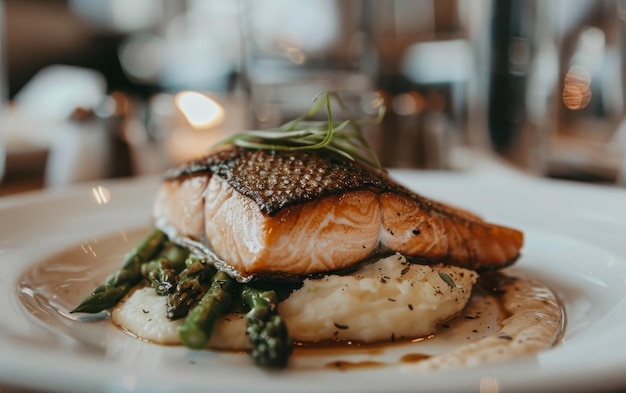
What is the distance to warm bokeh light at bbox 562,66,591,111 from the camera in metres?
4.33

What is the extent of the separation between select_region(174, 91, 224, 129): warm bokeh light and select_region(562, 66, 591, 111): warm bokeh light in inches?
98.5

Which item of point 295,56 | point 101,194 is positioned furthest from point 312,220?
point 295,56

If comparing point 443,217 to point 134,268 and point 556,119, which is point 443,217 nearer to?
point 134,268

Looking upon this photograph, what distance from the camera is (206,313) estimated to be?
1865 millimetres

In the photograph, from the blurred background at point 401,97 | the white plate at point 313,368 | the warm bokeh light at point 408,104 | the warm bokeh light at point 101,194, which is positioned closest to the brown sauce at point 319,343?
the white plate at point 313,368

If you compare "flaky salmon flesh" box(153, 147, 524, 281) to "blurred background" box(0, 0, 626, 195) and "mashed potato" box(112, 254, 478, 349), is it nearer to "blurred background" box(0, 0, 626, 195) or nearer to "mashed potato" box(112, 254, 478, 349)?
"mashed potato" box(112, 254, 478, 349)

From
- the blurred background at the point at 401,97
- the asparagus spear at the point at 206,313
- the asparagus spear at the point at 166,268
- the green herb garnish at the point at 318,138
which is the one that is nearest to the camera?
the asparagus spear at the point at 206,313

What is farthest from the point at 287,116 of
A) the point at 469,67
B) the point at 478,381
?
the point at 478,381

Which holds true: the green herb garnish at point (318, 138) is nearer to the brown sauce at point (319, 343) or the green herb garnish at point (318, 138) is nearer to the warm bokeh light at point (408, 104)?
the brown sauce at point (319, 343)

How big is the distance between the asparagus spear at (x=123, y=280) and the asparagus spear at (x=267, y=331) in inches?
21.0

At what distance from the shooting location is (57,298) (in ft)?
7.37

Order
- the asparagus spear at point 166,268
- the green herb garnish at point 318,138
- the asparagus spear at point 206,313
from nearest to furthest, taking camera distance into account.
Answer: the asparagus spear at point 206,313 → the asparagus spear at point 166,268 → the green herb garnish at point 318,138

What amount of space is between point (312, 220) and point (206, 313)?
1.59 feet

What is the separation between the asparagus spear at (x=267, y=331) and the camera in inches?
64.4
